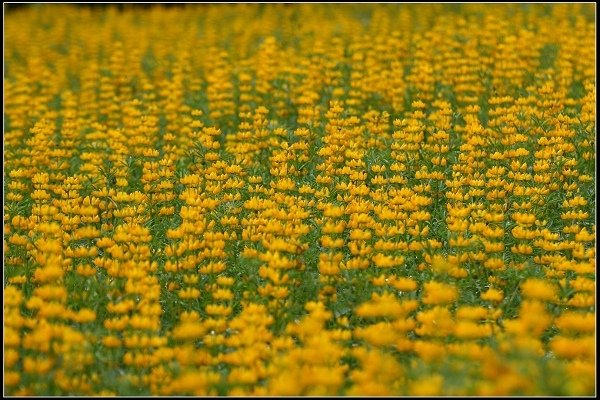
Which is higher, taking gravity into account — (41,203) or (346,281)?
(41,203)

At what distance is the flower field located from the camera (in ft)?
15.4

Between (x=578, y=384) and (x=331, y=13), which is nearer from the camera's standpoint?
(x=578, y=384)

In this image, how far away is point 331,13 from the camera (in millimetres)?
17391

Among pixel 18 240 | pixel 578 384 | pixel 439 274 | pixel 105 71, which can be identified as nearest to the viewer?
pixel 578 384

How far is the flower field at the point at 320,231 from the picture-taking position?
468 cm

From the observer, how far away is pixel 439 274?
575 centimetres

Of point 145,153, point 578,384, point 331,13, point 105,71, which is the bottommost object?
point 578,384

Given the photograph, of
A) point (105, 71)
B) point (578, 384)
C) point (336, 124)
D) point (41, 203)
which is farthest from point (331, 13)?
point (578, 384)

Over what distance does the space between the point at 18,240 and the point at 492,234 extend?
3391 mm

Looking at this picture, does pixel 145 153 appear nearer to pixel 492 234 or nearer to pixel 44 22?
pixel 492 234

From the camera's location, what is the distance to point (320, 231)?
6730mm

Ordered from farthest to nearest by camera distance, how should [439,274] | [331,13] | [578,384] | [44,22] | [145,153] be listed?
[44,22] → [331,13] → [145,153] → [439,274] → [578,384]

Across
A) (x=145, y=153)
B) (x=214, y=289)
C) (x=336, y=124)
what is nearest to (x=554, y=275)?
(x=214, y=289)

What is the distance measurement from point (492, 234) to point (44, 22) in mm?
15335
